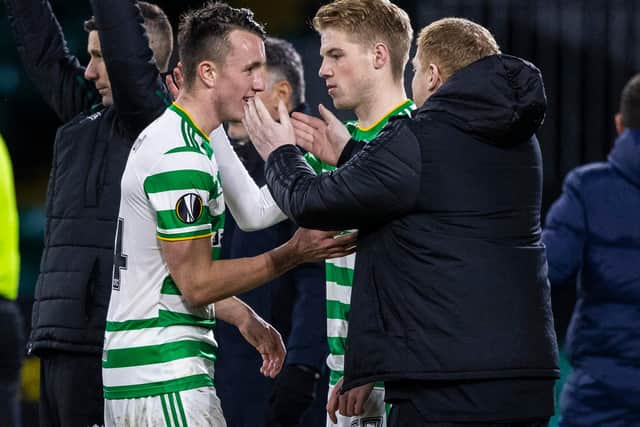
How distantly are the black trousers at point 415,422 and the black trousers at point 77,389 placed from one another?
3.97 ft

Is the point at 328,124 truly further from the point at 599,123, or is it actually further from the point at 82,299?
the point at 599,123

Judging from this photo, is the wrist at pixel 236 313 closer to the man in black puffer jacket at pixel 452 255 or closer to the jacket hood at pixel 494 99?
the man in black puffer jacket at pixel 452 255

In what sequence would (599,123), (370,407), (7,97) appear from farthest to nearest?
(7,97)
(599,123)
(370,407)

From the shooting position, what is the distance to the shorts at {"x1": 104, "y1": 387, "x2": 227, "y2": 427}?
3.16 m

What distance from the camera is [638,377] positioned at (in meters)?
4.58

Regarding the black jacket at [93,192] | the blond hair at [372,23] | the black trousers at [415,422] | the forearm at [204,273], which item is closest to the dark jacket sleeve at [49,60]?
the black jacket at [93,192]

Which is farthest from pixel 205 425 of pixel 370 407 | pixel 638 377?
pixel 638 377

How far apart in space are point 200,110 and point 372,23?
2.10ft

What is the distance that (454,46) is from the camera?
3150 millimetres

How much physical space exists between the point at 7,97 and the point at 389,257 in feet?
22.7

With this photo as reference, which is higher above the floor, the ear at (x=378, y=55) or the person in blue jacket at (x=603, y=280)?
the ear at (x=378, y=55)

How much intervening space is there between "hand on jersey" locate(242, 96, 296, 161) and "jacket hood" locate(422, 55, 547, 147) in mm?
449

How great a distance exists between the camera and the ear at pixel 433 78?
318cm

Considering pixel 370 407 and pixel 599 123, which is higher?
pixel 599 123
